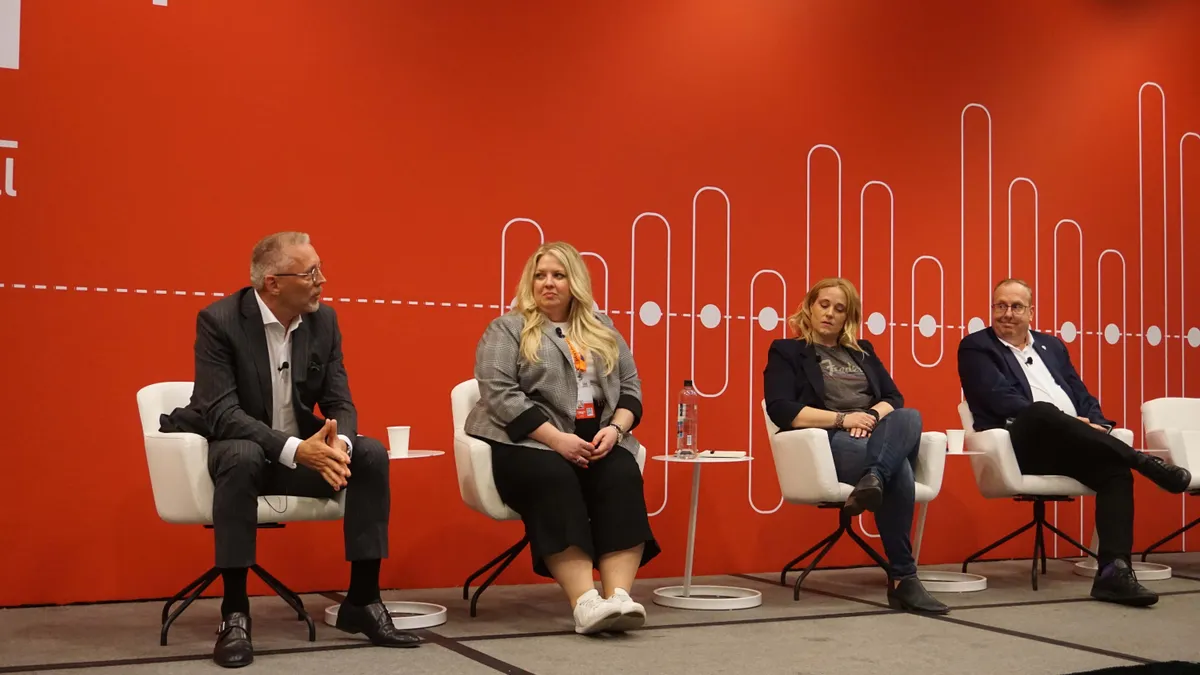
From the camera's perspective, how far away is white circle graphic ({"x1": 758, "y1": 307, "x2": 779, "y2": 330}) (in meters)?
4.97

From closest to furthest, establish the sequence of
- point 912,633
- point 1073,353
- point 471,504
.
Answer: point 912,633, point 471,504, point 1073,353

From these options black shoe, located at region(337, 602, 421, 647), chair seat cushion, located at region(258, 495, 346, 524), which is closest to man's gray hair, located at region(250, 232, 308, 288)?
chair seat cushion, located at region(258, 495, 346, 524)

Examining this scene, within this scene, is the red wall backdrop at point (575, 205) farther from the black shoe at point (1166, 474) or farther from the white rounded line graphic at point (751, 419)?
the black shoe at point (1166, 474)

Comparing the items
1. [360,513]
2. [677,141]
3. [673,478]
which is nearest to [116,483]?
[360,513]

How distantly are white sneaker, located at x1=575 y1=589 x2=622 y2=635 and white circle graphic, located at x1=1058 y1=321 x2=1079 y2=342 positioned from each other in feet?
11.0

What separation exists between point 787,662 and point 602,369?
1148 millimetres

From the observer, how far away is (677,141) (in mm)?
4824

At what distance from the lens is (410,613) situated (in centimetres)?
361

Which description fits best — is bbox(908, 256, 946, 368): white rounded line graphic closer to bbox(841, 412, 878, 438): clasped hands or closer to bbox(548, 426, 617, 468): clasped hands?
bbox(841, 412, 878, 438): clasped hands

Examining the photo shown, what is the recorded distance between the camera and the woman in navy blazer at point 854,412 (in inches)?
155

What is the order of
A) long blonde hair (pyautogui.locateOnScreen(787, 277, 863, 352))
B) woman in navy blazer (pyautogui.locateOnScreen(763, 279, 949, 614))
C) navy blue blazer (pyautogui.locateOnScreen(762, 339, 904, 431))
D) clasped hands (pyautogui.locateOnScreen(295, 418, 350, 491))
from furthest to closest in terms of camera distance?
long blonde hair (pyautogui.locateOnScreen(787, 277, 863, 352))
navy blue blazer (pyautogui.locateOnScreen(762, 339, 904, 431))
woman in navy blazer (pyautogui.locateOnScreen(763, 279, 949, 614))
clasped hands (pyautogui.locateOnScreen(295, 418, 350, 491))

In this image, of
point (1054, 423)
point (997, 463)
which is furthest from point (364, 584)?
point (1054, 423)

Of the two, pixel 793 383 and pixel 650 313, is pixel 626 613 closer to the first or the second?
pixel 793 383

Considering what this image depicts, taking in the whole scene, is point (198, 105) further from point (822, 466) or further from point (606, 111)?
point (822, 466)
